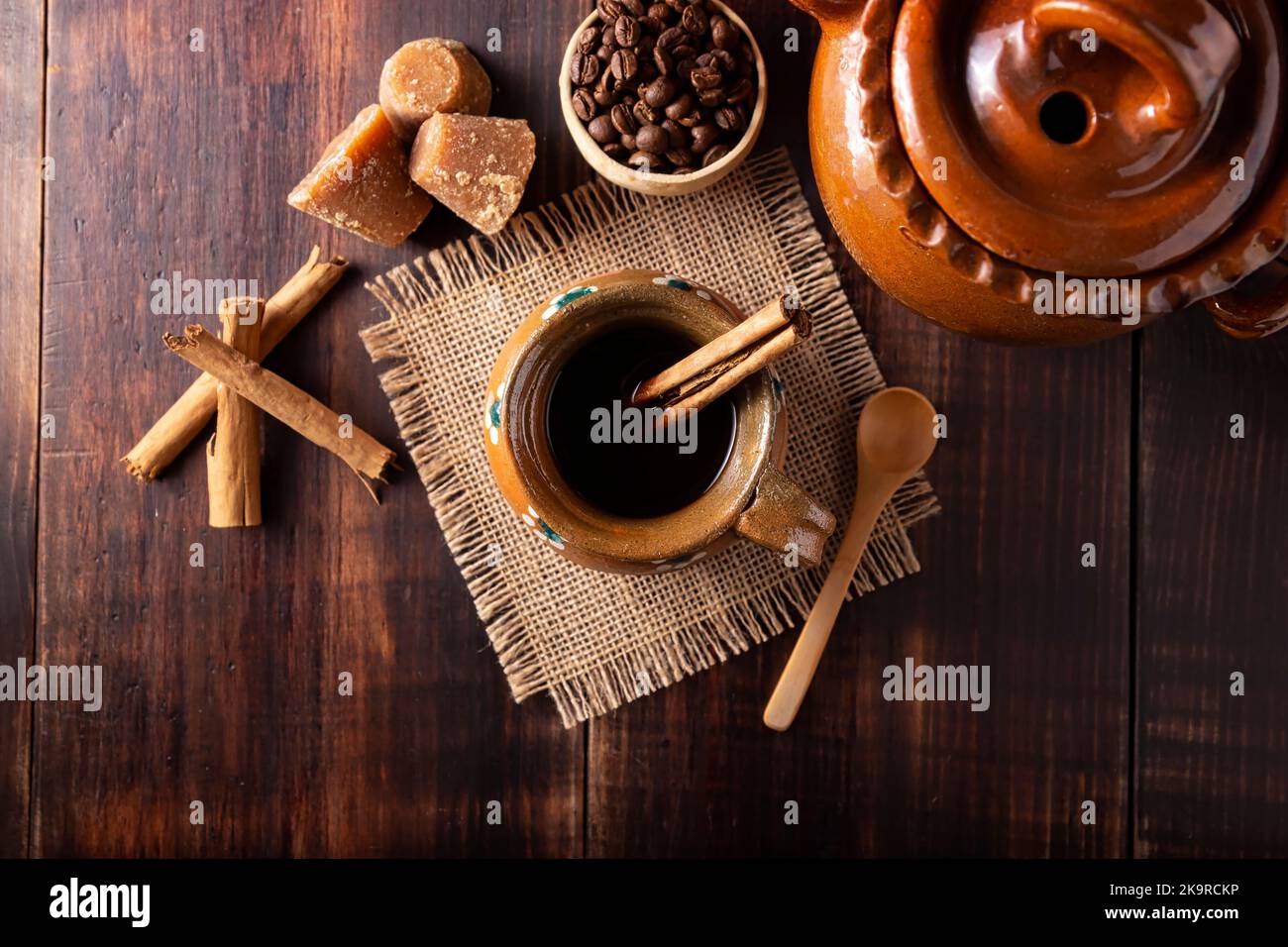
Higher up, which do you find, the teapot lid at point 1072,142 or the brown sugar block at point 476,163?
the brown sugar block at point 476,163

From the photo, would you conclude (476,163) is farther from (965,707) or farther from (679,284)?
(965,707)

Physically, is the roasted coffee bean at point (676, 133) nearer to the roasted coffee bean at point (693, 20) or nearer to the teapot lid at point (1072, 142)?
the roasted coffee bean at point (693, 20)

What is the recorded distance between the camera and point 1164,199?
0.66m

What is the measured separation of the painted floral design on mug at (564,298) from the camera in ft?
2.64

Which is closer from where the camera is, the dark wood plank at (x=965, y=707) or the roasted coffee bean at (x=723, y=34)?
the roasted coffee bean at (x=723, y=34)

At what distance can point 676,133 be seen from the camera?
0.90 meters

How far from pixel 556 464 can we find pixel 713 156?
13.2 inches

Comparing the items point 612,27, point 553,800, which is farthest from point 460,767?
point 612,27

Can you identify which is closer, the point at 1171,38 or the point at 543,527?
the point at 1171,38

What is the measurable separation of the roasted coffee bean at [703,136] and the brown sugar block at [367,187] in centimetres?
28

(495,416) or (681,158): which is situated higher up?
(681,158)

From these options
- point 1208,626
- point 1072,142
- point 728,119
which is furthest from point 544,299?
point 1208,626

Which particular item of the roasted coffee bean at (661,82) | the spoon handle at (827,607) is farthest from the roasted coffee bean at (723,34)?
the spoon handle at (827,607)

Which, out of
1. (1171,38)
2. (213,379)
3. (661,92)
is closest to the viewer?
(1171,38)
